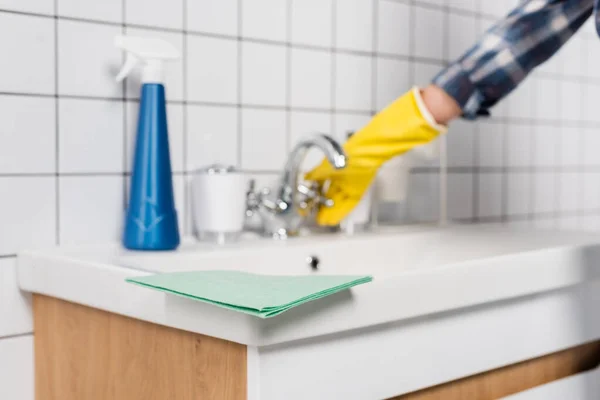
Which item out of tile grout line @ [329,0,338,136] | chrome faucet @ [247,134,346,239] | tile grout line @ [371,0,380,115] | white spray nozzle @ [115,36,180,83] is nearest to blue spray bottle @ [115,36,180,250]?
white spray nozzle @ [115,36,180,83]

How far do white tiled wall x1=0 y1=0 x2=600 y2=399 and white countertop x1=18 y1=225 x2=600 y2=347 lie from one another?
0.30ft

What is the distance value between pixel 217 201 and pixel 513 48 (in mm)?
536

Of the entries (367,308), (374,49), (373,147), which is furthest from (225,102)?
(367,308)

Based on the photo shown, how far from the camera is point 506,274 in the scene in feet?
3.13

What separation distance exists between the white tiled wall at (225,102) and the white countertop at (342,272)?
9cm

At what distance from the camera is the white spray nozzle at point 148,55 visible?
1.07m

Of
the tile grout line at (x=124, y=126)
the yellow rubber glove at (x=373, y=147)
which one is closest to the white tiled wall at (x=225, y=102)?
the tile grout line at (x=124, y=126)

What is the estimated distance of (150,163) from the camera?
3.50ft

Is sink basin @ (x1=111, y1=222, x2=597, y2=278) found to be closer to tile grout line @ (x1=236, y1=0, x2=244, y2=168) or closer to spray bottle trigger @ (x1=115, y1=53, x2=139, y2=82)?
tile grout line @ (x1=236, y1=0, x2=244, y2=168)

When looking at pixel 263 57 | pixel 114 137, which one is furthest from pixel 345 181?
pixel 114 137

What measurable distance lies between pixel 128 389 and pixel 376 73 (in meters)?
0.86

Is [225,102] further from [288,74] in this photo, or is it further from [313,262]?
[313,262]

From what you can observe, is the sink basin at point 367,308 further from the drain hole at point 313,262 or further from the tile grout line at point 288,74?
the tile grout line at point 288,74

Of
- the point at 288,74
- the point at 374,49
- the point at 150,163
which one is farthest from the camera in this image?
the point at 374,49
